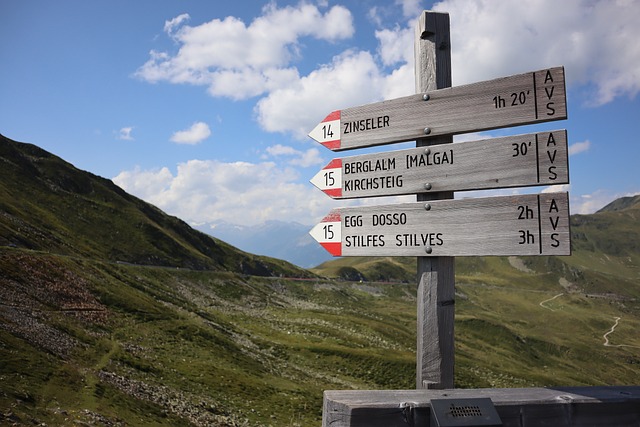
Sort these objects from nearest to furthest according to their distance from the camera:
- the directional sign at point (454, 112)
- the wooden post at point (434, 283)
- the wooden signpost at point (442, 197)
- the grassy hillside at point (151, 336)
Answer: the wooden signpost at point (442, 197) → the directional sign at point (454, 112) → the wooden post at point (434, 283) → the grassy hillside at point (151, 336)

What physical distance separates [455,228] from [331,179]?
2.34 meters

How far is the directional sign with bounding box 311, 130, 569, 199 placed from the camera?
18.5ft

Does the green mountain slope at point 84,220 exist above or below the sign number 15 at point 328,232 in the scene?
above

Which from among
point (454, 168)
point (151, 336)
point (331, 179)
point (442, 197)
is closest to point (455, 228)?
point (442, 197)

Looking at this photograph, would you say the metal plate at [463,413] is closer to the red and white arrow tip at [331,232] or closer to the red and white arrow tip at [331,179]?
the red and white arrow tip at [331,232]

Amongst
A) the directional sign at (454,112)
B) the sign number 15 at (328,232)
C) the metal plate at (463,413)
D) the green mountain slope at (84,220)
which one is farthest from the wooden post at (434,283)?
the green mountain slope at (84,220)

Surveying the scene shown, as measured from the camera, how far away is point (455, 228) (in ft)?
20.4

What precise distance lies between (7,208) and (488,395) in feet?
334

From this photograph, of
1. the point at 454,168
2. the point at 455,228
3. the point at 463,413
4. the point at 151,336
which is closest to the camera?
the point at 463,413

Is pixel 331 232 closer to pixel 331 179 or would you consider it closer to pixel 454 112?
pixel 331 179

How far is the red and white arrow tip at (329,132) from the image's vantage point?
24.9ft

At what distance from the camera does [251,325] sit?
7138cm

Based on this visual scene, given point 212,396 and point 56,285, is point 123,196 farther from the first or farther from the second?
point 212,396

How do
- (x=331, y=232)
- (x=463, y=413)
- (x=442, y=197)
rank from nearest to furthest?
(x=463, y=413), (x=442, y=197), (x=331, y=232)
